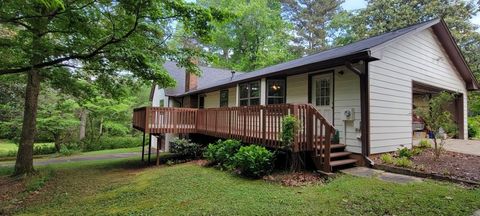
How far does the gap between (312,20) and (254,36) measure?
7.25 m

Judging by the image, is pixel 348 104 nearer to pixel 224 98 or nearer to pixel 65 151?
pixel 224 98

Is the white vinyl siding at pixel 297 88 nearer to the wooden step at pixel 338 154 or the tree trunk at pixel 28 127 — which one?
the wooden step at pixel 338 154

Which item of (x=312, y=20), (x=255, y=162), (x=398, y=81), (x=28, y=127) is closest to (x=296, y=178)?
(x=255, y=162)

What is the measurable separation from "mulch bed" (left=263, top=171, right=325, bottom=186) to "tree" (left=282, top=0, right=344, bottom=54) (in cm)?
2321

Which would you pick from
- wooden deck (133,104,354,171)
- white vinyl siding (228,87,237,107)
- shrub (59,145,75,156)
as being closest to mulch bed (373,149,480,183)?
wooden deck (133,104,354,171)

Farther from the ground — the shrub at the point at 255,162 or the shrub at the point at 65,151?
the shrub at the point at 255,162

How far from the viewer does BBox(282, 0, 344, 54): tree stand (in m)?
27.4

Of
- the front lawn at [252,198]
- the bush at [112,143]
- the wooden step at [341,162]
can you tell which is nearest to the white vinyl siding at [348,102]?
the wooden step at [341,162]

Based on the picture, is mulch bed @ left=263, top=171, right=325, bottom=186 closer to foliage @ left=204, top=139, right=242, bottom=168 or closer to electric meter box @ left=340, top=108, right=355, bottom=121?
foliage @ left=204, top=139, right=242, bottom=168

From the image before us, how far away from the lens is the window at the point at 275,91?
9.88 m

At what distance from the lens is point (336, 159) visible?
671 cm

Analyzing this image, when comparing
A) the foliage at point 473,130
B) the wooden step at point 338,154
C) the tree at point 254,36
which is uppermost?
the tree at point 254,36

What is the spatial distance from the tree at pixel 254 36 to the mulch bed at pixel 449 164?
1763cm

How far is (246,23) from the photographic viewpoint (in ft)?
80.4
